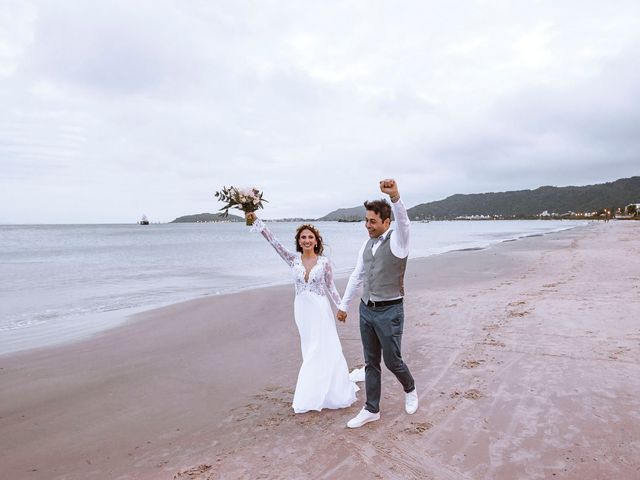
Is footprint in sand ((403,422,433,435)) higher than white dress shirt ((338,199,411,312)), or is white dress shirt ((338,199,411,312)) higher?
white dress shirt ((338,199,411,312))

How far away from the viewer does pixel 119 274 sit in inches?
890

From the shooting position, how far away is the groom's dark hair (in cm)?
419

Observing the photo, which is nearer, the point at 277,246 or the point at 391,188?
the point at 391,188

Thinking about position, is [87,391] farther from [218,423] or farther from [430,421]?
[430,421]

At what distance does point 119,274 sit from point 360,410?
21020mm

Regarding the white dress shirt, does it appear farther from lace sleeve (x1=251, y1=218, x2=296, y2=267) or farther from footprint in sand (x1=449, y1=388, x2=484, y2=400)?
footprint in sand (x1=449, y1=388, x2=484, y2=400)

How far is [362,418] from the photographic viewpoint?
442cm

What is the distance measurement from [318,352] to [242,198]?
81.2 inches

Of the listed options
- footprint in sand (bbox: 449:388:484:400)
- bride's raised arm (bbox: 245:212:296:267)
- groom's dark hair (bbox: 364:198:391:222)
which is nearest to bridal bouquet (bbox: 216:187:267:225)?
bride's raised arm (bbox: 245:212:296:267)

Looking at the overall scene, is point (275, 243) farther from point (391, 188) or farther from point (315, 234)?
point (391, 188)

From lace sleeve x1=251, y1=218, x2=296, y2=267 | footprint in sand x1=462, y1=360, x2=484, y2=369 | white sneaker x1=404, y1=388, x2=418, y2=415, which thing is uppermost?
lace sleeve x1=251, y1=218, x2=296, y2=267

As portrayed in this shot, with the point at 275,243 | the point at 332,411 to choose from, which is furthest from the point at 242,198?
the point at 332,411

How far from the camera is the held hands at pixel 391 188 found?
3709 mm

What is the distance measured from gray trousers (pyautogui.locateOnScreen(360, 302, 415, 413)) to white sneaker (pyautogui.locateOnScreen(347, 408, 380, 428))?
0.14 ft
